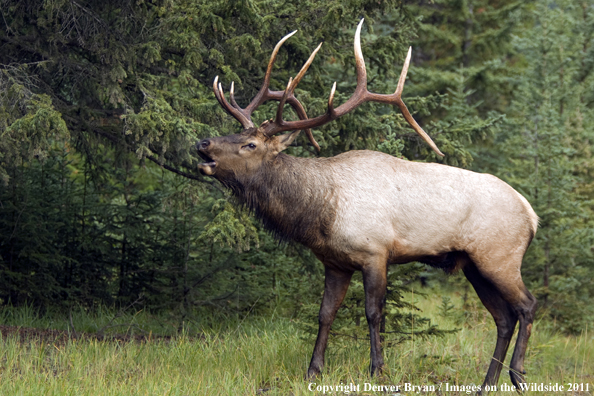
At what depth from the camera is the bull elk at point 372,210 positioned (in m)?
5.60

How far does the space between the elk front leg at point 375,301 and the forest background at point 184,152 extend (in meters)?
0.80

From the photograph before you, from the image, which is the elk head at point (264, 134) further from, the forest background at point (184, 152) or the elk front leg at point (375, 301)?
the elk front leg at point (375, 301)

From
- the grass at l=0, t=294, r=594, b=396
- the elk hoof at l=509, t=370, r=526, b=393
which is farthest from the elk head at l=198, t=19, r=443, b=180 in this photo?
the elk hoof at l=509, t=370, r=526, b=393

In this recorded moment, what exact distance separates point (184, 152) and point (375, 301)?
2381 millimetres

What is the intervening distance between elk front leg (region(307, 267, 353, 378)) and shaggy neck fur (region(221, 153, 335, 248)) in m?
0.44

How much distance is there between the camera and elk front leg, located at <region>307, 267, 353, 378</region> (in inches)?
231

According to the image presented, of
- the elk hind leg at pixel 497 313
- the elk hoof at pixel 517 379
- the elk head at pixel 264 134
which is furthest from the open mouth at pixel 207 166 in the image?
the elk hoof at pixel 517 379

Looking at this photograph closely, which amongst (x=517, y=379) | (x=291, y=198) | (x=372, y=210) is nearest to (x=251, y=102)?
(x=291, y=198)

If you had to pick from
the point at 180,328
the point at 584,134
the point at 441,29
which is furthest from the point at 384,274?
the point at 441,29

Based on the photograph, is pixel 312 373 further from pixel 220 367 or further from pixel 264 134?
pixel 264 134

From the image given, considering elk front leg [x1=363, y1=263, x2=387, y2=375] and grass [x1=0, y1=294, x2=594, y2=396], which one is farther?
elk front leg [x1=363, y1=263, x2=387, y2=375]

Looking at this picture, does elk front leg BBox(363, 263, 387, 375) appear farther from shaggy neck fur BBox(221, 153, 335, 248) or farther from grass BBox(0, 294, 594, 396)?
shaggy neck fur BBox(221, 153, 335, 248)

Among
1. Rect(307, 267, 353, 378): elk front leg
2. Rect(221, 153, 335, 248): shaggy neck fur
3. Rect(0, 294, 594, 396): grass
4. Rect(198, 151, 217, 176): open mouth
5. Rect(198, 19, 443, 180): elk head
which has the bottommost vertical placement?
→ Rect(0, 294, 594, 396): grass

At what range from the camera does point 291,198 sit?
5.78m
